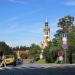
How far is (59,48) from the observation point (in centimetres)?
8044

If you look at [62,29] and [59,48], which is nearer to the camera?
[59,48]

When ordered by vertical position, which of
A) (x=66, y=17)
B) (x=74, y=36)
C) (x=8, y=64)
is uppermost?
(x=66, y=17)

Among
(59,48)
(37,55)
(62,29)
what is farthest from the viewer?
(37,55)

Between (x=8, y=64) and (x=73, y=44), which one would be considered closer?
(x=8, y=64)

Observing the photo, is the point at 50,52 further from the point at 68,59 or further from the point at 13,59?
the point at 13,59

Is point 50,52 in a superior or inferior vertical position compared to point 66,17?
inferior

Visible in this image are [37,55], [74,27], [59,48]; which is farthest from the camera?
[37,55]

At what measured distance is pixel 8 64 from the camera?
201 feet

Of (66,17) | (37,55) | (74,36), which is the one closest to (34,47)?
(37,55)

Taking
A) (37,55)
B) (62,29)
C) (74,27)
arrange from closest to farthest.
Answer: (74,27), (62,29), (37,55)

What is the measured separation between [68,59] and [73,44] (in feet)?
16.0

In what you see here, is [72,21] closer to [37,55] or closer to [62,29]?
[62,29]

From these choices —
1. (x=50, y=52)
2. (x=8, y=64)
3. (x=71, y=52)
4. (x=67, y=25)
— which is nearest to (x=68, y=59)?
(x=71, y=52)

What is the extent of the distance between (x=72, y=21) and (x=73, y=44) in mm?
30056
